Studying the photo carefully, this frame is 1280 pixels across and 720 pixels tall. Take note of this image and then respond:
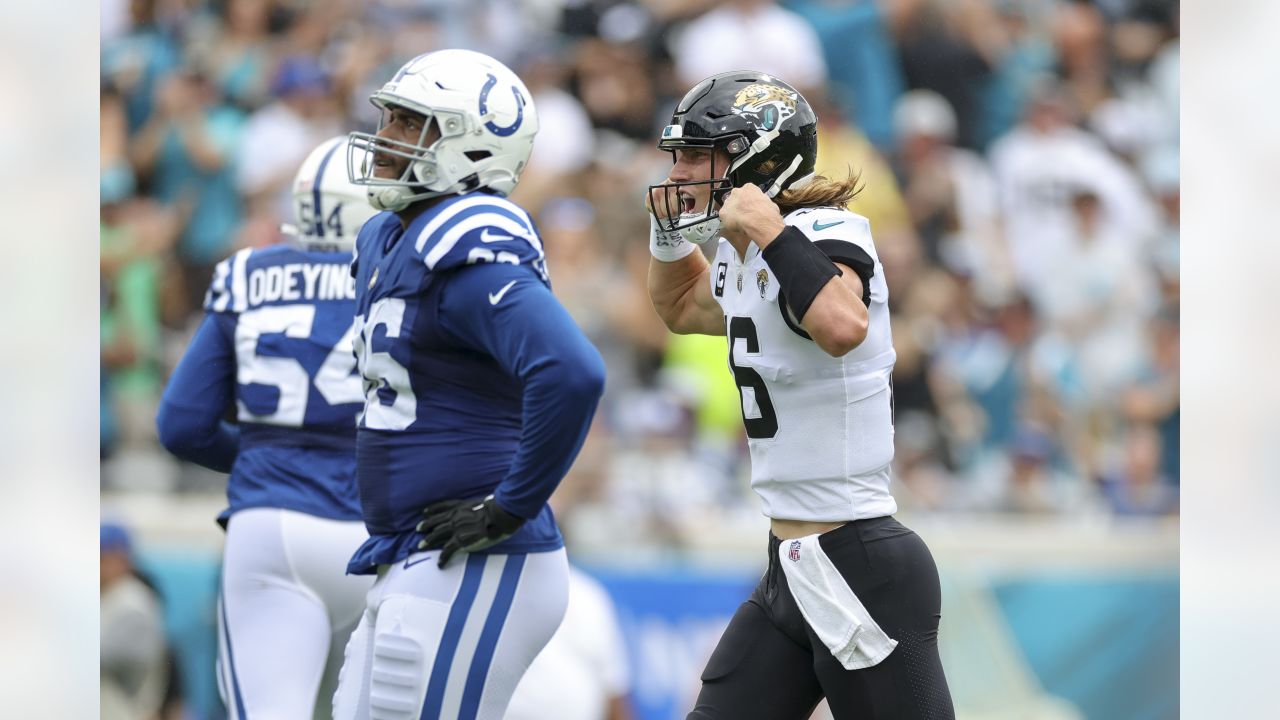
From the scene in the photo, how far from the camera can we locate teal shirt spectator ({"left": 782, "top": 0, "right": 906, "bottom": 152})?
8180mm

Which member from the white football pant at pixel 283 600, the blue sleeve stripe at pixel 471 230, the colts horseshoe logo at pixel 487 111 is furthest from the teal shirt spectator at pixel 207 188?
the blue sleeve stripe at pixel 471 230

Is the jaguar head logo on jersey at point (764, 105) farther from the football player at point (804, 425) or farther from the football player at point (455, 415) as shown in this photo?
the football player at point (455, 415)

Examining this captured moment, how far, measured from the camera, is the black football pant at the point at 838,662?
3391mm

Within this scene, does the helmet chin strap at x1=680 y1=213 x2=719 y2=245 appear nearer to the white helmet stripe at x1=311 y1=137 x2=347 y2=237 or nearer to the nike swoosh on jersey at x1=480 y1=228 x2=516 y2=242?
the nike swoosh on jersey at x1=480 y1=228 x2=516 y2=242

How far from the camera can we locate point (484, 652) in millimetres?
3309

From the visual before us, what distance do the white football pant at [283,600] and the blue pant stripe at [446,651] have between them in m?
1.18

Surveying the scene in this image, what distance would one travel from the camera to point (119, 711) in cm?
698

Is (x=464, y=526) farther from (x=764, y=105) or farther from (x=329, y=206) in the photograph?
(x=329, y=206)

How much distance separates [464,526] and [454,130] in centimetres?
93

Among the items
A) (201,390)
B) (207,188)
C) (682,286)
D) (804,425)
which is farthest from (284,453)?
(207,188)

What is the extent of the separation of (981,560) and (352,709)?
445 cm

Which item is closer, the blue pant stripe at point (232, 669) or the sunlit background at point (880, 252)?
the blue pant stripe at point (232, 669)
